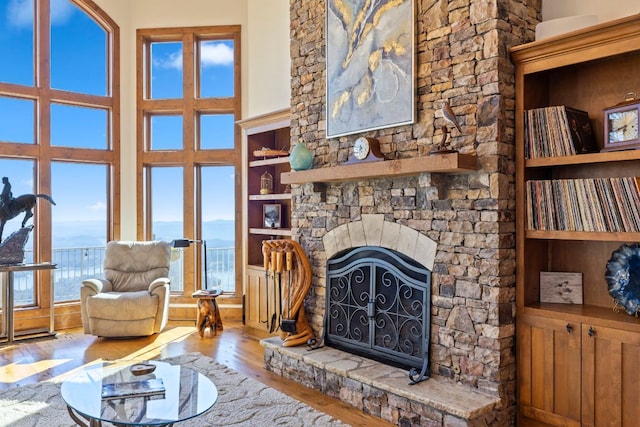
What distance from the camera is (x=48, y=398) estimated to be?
12.7 feet

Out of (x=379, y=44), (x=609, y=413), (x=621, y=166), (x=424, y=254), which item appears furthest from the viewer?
(x=379, y=44)

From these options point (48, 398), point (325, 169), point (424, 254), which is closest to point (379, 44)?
point (325, 169)

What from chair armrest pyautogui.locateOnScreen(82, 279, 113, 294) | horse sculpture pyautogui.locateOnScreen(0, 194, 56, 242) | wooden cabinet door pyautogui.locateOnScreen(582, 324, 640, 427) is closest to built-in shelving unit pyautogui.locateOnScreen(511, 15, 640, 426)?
wooden cabinet door pyautogui.locateOnScreen(582, 324, 640, 427)

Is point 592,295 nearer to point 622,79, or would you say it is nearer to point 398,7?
point 622,79

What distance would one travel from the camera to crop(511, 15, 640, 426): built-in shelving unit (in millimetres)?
2904

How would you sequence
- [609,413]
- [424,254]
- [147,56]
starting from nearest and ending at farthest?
[609,413] < [424,254] < [147,56]

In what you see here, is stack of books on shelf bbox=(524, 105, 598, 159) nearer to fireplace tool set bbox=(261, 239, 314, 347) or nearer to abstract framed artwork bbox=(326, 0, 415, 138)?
abstract framed artwork bbox=(326, 0, 415, 138)

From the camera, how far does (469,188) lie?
3.44m

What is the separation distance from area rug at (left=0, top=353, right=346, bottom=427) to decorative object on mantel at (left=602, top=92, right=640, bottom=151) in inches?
94.3

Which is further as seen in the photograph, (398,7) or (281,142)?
(281,142)

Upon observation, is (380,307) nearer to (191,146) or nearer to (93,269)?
(191,146)

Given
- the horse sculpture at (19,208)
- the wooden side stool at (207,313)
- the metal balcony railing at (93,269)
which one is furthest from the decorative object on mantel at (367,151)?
the horse sculpture at (19,208)

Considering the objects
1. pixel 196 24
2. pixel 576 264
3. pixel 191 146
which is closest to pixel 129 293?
pixel 191 146

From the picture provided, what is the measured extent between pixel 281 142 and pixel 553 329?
12.8 feet
